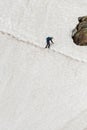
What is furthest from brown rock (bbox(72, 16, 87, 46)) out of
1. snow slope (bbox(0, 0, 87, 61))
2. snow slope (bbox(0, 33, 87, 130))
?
snow slope (bbox(0, 33, 87, 130))

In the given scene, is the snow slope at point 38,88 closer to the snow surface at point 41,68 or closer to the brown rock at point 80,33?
the snow surface at point 41,68

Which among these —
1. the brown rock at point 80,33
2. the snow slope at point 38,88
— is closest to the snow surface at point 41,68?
the snow slope at point 38,88

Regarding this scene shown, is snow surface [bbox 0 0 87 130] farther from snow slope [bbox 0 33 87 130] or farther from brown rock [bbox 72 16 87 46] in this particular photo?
brown rock [bbox 72 16 87 46]

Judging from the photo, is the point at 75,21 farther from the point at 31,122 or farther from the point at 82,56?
the point at 31,122

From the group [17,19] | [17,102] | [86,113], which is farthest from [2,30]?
[86,113]

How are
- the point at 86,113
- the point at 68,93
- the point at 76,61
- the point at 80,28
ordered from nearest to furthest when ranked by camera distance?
the point at 86,113
the point at 68,93
the point at 76,61
the point at 80,28

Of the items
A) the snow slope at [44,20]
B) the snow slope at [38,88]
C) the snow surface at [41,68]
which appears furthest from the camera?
the snow slope at [44,20]

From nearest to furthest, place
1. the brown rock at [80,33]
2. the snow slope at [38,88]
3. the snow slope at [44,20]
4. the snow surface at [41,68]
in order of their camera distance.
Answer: the snow slope at [38,88]
the snow surface at [41,68]
the brown rock at [80,33]
the snow slope at [44,20]
